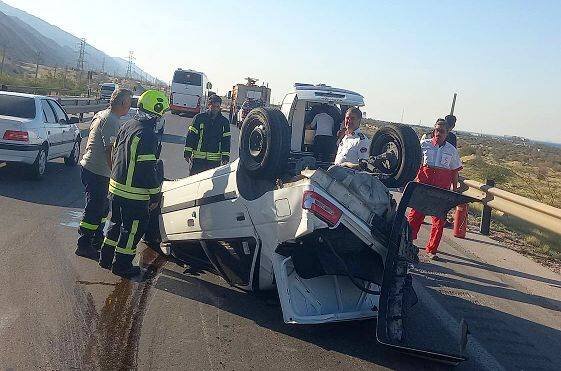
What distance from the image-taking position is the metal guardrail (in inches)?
302

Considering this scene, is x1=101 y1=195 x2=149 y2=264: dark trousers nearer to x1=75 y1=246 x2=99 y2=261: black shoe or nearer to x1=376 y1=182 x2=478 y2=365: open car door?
x1=75 y1=246 x2=99 y2=261: black shoe

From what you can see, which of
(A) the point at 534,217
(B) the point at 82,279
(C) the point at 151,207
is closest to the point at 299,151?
(C) the point at 151,207

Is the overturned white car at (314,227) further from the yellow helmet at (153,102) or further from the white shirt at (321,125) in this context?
the white shirt at (321,125)

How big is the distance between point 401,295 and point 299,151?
121 inches

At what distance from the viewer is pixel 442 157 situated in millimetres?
7914

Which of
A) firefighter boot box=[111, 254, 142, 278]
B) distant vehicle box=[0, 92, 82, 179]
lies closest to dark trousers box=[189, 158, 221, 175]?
firefighter boot box=[111, 254, 142, 278]

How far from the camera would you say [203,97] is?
36.8 m

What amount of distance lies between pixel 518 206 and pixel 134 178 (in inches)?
242

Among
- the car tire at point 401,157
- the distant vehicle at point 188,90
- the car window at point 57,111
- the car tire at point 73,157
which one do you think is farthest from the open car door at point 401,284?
the distant vehicle at point 188,90

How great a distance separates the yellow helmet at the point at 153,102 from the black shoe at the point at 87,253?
5.67 feet

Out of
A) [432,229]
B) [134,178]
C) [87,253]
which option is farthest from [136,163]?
[432,229]

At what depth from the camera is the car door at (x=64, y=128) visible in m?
11.0

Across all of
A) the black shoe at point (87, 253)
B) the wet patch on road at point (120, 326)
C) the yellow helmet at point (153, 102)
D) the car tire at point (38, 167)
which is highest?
the yellow helmet at point (153, 102)

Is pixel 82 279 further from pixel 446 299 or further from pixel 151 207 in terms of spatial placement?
pixel 446 299
